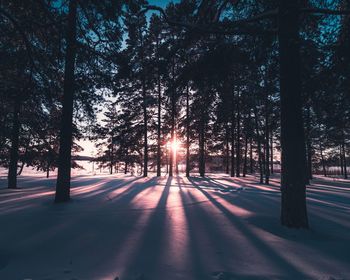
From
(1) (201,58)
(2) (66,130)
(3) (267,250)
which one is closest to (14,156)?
(2) (66,130)

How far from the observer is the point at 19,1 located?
18.6ft

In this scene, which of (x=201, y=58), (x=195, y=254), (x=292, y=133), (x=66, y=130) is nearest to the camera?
(x=195, y=254)

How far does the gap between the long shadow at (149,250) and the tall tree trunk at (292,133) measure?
10.00 feet

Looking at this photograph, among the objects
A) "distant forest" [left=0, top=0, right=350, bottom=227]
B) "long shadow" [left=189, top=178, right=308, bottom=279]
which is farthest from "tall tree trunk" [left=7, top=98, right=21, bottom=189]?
"long shadow" [left=189, top=178, right=308, bottom=279]

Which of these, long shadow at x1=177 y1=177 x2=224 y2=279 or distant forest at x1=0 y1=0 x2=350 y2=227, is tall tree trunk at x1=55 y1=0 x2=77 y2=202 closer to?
distant forest at x1=0 y1=0 x2=350 y2=227

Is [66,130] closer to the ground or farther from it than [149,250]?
farther from it

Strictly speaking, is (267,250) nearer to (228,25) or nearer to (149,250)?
(149,250)

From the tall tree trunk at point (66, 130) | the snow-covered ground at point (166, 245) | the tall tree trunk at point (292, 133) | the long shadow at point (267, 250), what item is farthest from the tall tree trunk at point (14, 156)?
the tall tree trunk at point (292, 133)

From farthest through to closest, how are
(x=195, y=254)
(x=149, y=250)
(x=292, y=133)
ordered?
(x=292, y=133) → (x=149, y=250) → (x=195, y=254)

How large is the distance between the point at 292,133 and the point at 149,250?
4055 mm

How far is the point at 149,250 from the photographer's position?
3.73 m

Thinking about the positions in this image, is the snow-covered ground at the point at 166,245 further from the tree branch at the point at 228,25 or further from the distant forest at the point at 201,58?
the tree branch at the point at 228,25

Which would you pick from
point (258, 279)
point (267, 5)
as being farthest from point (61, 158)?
point (267, 5)

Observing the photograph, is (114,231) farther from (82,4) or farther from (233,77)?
(82,4)
